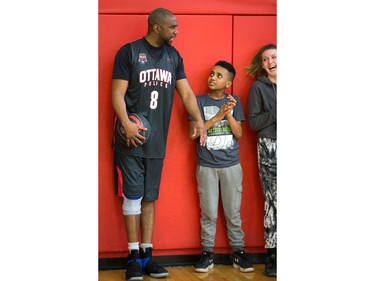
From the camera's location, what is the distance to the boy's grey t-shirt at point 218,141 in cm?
425

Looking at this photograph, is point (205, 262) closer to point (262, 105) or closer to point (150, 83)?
point (262, 105)

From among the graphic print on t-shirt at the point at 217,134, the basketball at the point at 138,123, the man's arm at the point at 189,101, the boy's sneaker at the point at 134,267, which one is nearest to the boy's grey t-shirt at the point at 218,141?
the graphic print on t-shirt at the point at 217,134

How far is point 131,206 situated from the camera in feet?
13.3

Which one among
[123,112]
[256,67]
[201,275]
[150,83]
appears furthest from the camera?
[256,67]

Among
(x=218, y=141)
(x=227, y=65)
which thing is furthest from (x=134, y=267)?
(x=227, y=65)

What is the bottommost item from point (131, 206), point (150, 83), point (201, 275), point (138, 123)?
point (201, 275)

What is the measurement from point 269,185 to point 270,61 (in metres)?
0.75

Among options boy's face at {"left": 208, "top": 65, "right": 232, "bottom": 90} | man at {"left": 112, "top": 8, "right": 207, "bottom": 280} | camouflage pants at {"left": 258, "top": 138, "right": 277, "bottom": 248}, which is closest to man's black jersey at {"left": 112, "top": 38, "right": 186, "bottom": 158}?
man at {"left": 112, "top": 8, "right": 207, "bottom": 280}

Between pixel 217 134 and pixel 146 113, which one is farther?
pixel 217 134

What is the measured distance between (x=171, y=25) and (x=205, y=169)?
90 cm
